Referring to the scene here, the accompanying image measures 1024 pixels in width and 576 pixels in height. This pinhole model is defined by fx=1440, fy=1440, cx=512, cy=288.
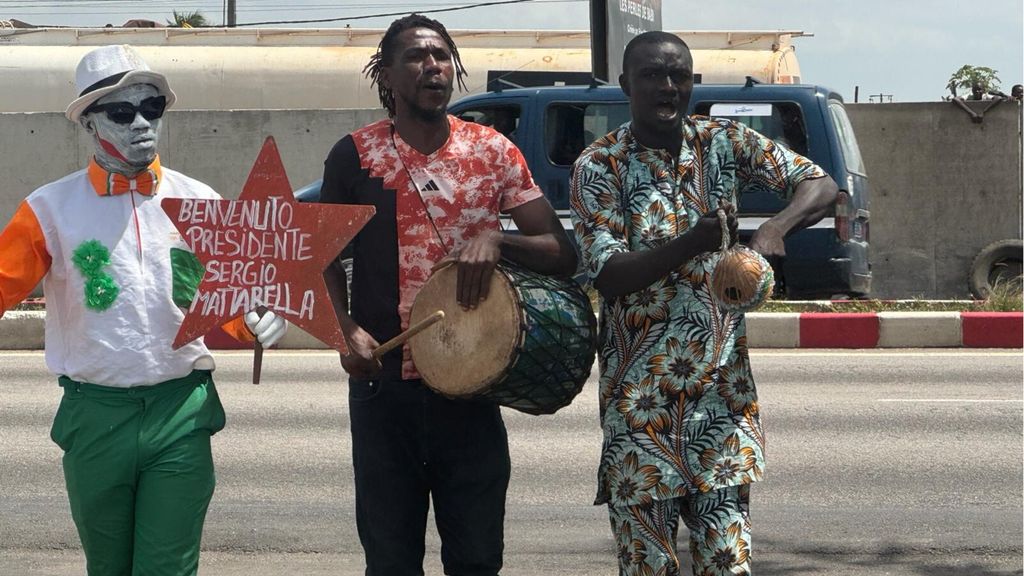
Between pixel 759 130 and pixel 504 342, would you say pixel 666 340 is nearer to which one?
pixel 504 342

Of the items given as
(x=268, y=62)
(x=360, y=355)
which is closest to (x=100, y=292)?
(x=360, y=355)

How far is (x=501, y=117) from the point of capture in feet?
45.1

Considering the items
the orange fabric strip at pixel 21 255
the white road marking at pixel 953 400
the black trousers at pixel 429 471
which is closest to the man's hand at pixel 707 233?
the black trousers at pixel 429 471

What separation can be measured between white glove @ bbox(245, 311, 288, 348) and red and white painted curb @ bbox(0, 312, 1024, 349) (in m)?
8.75

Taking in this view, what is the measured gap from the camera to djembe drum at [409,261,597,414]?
141 inches

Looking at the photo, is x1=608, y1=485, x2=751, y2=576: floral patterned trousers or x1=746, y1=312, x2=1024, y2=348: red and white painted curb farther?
x1=746, y1=312, x2=1024, y2=348: red and white painted curb

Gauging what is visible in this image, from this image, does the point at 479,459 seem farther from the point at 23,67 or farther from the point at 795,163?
the point at 23,67

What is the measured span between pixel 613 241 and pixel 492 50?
1688cm

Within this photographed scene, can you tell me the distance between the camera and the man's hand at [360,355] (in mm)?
3697

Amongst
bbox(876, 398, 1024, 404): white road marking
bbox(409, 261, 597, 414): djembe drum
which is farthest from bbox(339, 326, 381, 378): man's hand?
bbox(876, 398, 1024, 404): white road marking

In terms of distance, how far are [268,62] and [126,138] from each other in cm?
1699

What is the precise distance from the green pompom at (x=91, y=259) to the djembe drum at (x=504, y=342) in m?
0.84

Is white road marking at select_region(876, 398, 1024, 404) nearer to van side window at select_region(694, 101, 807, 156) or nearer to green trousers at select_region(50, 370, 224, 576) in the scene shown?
van side window at select_region(694, 101, 807, 156)

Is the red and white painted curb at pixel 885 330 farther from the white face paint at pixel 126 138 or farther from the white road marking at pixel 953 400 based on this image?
the white face paint at pixel 126 138
